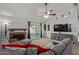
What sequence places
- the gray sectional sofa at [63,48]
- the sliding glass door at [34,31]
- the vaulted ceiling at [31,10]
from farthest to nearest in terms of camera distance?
the sliding glass door at [34,31]
the vaulted ceiling at [31,10]
the gray sectional sofa at [63,48]

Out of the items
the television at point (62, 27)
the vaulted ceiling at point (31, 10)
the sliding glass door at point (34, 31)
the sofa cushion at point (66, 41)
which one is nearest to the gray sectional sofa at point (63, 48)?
the sofa cushion at point (66, 41)

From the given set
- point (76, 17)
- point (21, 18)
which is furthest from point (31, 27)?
point (76, 17)

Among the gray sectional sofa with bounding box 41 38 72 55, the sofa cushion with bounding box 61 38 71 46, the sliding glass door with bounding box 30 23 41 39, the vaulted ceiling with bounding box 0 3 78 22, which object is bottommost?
the gray sectional sofa with bounding box 41 38 72 55

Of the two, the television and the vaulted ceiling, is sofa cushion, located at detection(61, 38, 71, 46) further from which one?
the vaulted ceiling

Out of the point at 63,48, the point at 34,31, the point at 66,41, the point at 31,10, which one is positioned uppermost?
the point at 31,10

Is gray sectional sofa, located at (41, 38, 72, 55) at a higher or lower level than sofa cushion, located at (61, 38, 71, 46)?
lower

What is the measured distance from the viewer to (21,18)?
8.90 ft

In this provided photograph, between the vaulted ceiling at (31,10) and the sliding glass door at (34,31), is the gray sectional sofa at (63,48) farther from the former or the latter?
the vaulted ceiling at (31,10)

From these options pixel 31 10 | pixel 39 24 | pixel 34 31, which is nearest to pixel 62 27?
pixel 39 24

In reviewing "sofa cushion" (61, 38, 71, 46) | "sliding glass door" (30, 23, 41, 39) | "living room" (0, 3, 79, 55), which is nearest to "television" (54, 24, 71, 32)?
"living room" (0, 3, 79, 55)

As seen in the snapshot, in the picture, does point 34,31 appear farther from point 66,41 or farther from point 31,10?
point 66,41

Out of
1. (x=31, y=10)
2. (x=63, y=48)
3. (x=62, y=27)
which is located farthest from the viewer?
(x=62, y=27)

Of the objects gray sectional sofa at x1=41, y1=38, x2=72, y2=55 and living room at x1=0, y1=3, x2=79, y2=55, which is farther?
living room at x1=0, y1=3, x2=79, y2=55
